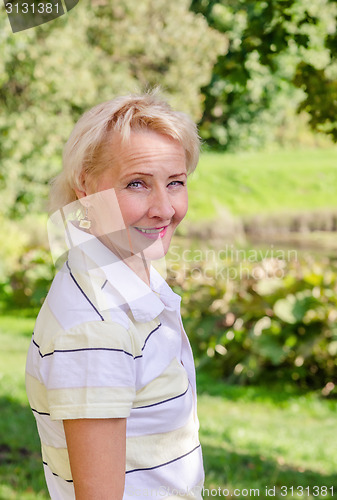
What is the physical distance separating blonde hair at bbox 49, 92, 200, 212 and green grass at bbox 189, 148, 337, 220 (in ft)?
62.6

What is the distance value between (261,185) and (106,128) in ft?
73.0

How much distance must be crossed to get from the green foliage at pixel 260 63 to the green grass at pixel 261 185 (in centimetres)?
152

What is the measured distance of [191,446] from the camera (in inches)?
50.6

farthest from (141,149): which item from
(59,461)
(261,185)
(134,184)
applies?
(261,185)

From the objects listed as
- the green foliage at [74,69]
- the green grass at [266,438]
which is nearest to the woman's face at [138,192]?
the green grass at [266,438]

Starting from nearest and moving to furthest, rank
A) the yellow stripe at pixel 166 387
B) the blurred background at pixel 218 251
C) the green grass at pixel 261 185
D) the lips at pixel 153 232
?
the yellow stripe at pixel 166 387, the lips at pixel 153 232, the blurred background at pixel 218 251, the green grass at pixel 261 185

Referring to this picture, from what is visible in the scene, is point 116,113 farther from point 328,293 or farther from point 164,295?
point 328,293

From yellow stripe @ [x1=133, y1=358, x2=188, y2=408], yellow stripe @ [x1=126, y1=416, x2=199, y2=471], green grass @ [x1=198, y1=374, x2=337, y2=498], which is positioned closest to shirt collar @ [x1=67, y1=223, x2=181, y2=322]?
yellow stripe @ [x1=133, y1=358, x2=188, y2=408]

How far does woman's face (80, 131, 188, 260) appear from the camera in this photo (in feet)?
4.00

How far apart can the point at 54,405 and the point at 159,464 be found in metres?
0.27

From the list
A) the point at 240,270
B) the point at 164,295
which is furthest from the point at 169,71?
the point at 164,295

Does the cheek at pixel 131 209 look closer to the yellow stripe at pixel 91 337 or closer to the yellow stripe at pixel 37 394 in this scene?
the yellow stripe at pixel 91 337

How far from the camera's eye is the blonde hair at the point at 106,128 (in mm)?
1224

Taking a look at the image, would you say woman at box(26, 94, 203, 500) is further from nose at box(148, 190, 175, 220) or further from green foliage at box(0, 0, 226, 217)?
green foliage at box(0, 0, 226, 217)
